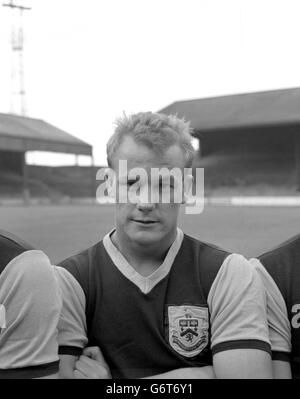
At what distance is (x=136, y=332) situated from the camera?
1323 mm

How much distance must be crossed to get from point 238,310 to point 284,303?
130 mm

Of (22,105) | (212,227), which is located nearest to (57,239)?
(212,227)

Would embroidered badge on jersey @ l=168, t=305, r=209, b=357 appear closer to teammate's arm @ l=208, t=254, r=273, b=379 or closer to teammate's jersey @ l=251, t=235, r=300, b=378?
teammate's arm @ l=208, t=254, r=273, b=379

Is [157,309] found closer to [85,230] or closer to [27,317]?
[27,317]

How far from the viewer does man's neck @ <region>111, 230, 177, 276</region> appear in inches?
54.4

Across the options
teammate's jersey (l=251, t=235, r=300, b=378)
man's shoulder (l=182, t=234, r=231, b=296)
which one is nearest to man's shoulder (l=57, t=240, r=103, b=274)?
man's shoulder (l=182, t=234, r=231, b=296)

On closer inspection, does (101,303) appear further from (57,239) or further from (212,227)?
(212,227)

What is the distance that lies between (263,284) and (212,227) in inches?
287

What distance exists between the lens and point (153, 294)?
1.34 metres

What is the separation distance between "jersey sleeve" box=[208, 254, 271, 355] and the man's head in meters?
0.19

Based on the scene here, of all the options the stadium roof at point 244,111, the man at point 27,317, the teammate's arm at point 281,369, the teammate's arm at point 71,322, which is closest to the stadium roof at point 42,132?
the teammate's arm at point 71,322

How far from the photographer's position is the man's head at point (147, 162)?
4.30 feet

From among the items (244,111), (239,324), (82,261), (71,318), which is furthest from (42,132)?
(244,111)
